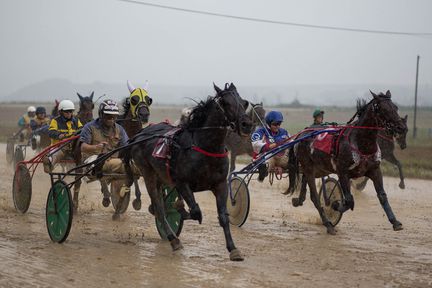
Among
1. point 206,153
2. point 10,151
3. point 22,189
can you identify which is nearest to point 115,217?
point 22,189

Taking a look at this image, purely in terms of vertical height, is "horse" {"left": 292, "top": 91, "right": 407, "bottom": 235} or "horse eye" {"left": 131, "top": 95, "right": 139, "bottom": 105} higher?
"horse eye" {"left": 131, "top": 95, "right": 139, "bottom": 105}

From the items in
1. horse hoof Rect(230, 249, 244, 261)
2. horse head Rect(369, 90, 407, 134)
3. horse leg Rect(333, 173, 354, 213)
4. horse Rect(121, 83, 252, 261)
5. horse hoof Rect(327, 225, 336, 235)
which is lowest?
horse hoof Rect(327, 225, 336, 235)

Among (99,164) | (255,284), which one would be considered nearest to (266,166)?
(99,164)

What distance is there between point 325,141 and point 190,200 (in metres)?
3.15

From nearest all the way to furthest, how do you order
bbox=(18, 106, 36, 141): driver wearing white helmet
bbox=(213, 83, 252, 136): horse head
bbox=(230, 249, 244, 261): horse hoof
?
bbox=(213, 83, 252, 136): horse head, bbox=(230, 249, 244, 261): horse hoof, bbox=(18, 106, 36, 141): driver wearing white helmet

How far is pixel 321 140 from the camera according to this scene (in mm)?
10609

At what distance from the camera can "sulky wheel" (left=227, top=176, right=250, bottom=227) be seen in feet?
35.9

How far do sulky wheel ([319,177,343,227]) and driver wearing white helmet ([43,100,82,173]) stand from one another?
13.2 ft

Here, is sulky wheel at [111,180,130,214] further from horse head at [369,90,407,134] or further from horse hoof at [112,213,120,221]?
horse head at [369,90,407,134]

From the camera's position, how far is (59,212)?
9156 mm

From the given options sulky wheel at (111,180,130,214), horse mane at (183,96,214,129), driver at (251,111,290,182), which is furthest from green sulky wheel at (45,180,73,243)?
driver at (251,111,290,182)

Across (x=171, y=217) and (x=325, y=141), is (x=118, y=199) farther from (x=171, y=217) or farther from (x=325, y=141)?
(x=325, y=141)

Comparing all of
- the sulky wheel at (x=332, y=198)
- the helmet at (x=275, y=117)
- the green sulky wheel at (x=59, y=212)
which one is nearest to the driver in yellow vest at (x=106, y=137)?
the green sulky wheel at (x=59, y=212)

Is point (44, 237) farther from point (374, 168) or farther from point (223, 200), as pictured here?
point (374, 168)
